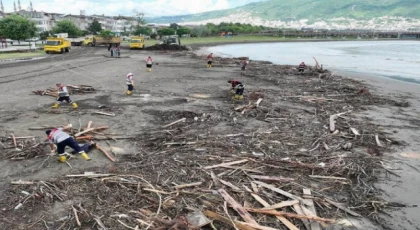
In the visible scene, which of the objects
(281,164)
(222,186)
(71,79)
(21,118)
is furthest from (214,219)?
(71,79)

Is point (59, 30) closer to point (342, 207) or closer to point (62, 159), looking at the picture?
point (62, 159)

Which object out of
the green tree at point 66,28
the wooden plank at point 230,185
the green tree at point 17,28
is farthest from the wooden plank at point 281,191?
the green tree at point 66,28

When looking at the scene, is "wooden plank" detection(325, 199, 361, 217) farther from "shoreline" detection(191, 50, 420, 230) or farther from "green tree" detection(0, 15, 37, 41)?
"green tree" detection(0, 15, 37, 41)

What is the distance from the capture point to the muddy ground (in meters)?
8.02

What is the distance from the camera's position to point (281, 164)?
10625 mm

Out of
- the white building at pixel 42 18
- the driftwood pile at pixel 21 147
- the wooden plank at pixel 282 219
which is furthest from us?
the white building at pixel 42 18

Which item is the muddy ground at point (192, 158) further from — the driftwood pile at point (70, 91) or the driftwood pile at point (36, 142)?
the driftwood pile at point (70, 91)

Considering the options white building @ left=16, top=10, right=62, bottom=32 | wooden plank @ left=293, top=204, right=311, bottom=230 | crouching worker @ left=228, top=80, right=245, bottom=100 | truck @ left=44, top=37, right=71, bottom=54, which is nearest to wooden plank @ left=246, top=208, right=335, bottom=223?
wooden plank @ left=293, top=204, right=311, bottom=230

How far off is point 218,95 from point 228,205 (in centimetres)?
1421

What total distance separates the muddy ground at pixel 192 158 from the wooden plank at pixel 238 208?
16 centimetres

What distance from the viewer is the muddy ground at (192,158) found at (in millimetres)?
8016

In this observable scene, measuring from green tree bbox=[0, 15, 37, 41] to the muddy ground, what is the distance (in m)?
53.2

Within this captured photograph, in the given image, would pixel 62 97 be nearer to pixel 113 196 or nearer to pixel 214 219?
pixel 113 196

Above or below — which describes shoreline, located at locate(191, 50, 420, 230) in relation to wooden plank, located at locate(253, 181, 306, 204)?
below
